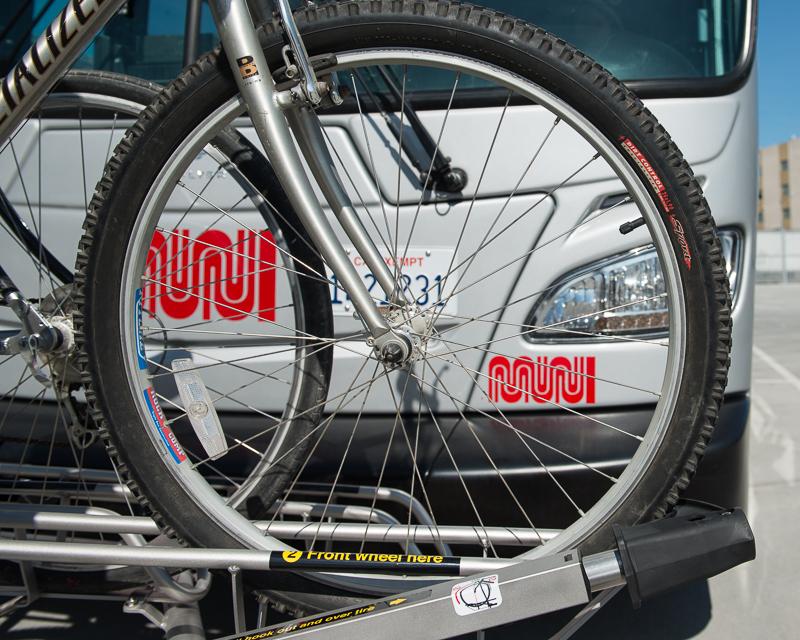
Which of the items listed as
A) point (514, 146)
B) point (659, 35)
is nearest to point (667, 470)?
point (514, 146)

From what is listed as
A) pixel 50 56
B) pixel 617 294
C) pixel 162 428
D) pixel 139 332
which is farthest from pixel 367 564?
pixel 50 56

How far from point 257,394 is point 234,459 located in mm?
228

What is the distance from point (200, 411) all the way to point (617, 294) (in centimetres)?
116

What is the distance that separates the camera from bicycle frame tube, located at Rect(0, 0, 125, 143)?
1548 mm

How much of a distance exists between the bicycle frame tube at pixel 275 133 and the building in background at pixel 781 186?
7284cm

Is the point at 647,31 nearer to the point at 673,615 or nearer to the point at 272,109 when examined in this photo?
the point at 272,109

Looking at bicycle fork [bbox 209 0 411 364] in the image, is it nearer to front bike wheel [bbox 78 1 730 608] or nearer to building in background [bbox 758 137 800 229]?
front bike wheel [bbox 78 1 730 608]

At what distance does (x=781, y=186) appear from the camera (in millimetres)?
70500

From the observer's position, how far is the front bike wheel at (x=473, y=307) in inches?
55.4

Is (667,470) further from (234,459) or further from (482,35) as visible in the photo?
(234,459)

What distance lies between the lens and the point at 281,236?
1.98m

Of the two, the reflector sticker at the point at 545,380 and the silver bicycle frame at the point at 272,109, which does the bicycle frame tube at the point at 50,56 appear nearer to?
the silver bicycle frame at the point at 272,109

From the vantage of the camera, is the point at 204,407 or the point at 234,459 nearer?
the point at 204,407

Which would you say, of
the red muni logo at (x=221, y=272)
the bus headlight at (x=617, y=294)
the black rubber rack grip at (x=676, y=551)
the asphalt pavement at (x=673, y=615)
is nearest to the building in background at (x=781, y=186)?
the asphalt pavement at (x=673, y=615)
